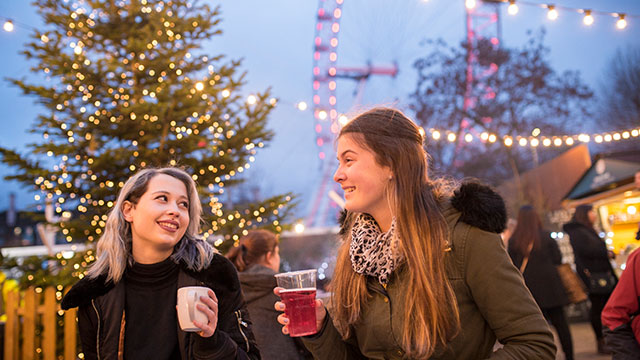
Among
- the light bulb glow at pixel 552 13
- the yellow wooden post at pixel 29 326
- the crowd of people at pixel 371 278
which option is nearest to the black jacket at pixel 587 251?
the light bulb glow at pixel 552 13

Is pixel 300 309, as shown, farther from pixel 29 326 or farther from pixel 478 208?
pixel 29 326

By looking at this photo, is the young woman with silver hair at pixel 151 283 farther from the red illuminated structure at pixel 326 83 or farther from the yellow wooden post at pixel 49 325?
the red illuminated structure at pixel 326 83

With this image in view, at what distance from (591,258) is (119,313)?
229 inches

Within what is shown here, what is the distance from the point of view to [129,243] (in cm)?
270

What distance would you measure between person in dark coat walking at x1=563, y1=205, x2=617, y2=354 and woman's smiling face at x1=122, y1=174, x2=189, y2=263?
215 inches

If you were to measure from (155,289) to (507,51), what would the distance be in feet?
75.3

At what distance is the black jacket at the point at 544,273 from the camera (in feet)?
18.5

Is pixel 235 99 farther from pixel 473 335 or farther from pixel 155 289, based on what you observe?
pixel 473 335

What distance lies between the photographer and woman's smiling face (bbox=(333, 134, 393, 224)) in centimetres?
186

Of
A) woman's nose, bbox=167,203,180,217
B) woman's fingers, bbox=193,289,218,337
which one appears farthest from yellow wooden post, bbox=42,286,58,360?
woman's fingers, bbox=193,289,218,337

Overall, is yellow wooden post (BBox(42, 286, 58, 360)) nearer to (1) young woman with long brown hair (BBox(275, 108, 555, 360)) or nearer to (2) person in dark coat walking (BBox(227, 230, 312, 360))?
(2) person in dark coat walking (BBox(227, 230, 312, 360))

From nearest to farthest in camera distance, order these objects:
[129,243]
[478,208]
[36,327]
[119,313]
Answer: [478,208]
[119,313]
[129,243]
[36,327]

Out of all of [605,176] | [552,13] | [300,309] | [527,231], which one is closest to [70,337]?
[300,309]

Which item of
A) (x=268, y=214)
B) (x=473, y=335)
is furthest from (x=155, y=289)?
(x=268, y=214)
